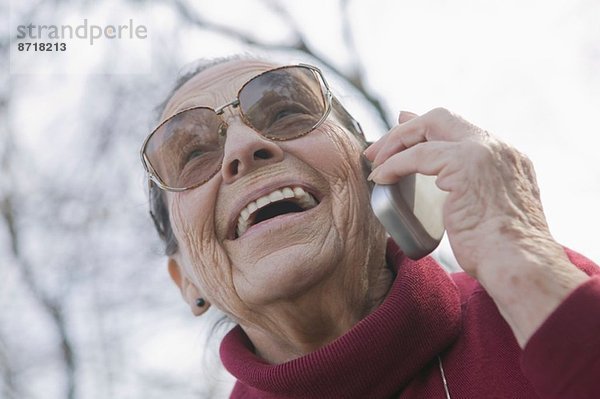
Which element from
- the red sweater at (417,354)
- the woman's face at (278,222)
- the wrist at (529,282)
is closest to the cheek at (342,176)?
the woman's face at (278,222)

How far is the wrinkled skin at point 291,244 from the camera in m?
2.12

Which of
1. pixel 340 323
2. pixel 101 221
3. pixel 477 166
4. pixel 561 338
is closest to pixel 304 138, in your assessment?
pixel 340 323

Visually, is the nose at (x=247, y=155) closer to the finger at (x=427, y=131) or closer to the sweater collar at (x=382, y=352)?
the finger at (x=427, y=131)

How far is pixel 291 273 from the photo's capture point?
2.07 m

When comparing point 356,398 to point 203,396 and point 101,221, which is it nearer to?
point 101,221

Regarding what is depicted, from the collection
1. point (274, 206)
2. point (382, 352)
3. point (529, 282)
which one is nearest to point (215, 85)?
point (274, 206)

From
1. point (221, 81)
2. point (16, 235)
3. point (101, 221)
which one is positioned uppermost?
point (221, 81)

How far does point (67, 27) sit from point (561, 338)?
21.4 feet

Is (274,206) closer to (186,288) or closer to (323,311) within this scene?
(323,311)

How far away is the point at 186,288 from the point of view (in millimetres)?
2873

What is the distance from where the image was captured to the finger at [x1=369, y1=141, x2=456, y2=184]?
1.63 m

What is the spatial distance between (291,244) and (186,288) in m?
0.94

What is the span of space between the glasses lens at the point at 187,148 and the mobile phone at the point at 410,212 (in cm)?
75

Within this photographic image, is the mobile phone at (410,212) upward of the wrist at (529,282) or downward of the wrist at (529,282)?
downward
